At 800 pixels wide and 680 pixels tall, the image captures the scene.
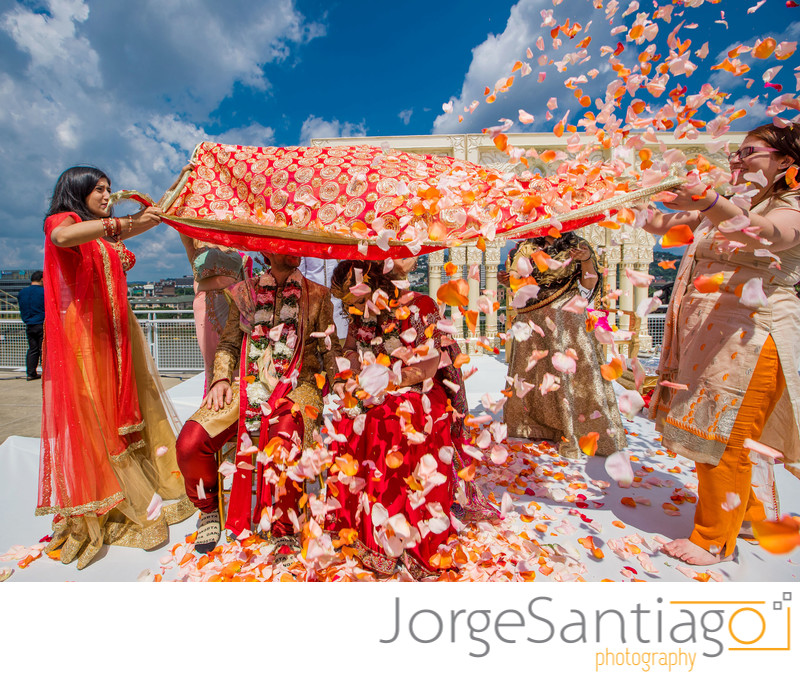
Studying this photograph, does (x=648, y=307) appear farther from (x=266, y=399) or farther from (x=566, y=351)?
(x=266, y=399)

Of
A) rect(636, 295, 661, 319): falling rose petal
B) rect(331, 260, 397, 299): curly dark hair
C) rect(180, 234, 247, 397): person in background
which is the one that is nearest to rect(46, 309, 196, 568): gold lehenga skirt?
rect(180, 234, 247, 397): person in background

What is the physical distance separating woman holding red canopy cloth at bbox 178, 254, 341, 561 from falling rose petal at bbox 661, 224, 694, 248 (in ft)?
4.90

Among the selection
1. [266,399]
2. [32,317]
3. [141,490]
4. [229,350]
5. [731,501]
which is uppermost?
[32,317]

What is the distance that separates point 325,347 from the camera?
2117mm

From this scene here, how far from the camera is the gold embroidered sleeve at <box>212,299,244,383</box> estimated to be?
6.96 feet

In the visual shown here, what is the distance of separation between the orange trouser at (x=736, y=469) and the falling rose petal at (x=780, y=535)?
53 cm

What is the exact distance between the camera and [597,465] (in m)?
2.89

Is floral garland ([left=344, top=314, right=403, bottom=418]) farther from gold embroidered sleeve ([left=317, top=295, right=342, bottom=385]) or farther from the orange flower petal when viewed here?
the orange flower petal

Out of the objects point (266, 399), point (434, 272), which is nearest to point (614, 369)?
point (266, 399)

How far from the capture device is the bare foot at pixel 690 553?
180 cm

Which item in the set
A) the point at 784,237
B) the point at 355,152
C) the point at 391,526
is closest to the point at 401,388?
the point at 391,526

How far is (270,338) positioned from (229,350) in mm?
277

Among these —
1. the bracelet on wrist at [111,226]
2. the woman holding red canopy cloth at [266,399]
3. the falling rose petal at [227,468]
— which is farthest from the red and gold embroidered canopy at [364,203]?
the falling rose petal at [227,468]

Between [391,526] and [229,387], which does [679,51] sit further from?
[229,387]
